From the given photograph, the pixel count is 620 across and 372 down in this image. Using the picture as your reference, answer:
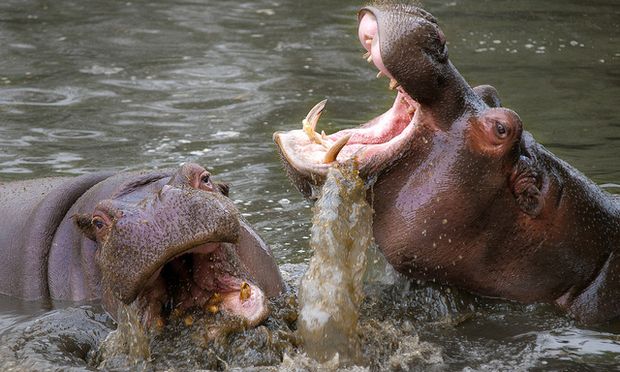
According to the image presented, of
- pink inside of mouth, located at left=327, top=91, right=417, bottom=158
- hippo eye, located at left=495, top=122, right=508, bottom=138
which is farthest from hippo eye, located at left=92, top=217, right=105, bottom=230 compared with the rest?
hippo eye, located at left=495, top=122, right=508, bottom=138

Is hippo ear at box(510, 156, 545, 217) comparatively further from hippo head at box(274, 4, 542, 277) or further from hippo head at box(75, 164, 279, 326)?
hippo head at box(75, 164, 279, 326)

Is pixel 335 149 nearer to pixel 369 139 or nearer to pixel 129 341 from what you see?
pixel 369 139

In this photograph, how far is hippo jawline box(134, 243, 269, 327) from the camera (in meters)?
5.11

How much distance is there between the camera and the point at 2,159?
8570 millimetres

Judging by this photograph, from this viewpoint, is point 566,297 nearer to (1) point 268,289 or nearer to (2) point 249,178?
(1) point 268,289

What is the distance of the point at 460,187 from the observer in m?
5.16

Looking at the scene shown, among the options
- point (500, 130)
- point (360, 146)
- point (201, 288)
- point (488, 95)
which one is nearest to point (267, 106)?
point (488, 95)

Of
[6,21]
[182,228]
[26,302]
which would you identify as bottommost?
[6,21]

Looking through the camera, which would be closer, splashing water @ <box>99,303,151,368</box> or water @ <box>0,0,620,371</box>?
splashing water @ <box>99,303,151,368</box>

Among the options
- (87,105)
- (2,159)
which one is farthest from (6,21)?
(2,159)

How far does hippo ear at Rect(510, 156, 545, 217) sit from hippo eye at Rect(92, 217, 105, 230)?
5.71ft

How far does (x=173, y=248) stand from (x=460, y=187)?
1271mm

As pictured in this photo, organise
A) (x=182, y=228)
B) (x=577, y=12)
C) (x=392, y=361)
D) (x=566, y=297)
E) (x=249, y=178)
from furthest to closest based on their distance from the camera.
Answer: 1. (x=577, y=12)
2. (x=249, y=178)
3. (x=566, y=297)
4. (x=392, y=361)
5. (x=182, y=228)

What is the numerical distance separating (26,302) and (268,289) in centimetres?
116
